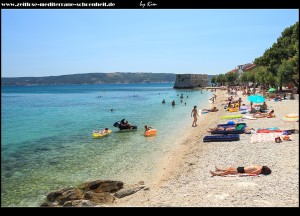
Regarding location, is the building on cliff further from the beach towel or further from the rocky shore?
the rocky shore

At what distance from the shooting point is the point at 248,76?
70688mm

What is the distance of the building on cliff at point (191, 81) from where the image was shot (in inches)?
5891

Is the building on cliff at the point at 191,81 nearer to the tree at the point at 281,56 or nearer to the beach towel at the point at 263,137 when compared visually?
the tree at the point at 281,56

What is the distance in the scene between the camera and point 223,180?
11711mm

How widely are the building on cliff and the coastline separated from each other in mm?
131532

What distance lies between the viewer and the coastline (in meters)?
9.35

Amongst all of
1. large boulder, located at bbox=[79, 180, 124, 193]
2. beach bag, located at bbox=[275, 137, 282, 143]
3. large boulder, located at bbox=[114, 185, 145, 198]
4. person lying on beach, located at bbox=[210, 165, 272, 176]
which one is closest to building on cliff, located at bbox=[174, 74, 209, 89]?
beach bag, located at bbox=[275, 137, 282, 143]

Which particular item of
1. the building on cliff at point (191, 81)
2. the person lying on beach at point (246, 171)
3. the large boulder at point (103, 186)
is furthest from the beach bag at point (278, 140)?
the building on cliff at point (191, 81)

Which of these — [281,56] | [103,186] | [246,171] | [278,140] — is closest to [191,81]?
[281,56]

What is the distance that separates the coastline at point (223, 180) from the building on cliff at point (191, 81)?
13153cm

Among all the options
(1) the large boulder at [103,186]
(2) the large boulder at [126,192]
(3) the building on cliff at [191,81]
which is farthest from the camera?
(3) the building on cliff at [191,81]

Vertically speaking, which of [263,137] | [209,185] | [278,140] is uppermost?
[278,140]

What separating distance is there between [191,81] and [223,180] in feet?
457

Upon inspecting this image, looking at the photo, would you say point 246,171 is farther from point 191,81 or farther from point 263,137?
point 191,81
